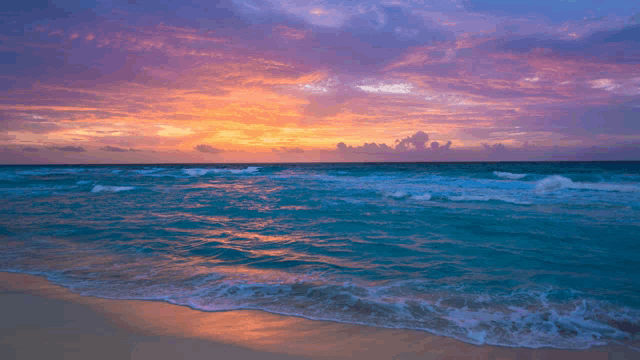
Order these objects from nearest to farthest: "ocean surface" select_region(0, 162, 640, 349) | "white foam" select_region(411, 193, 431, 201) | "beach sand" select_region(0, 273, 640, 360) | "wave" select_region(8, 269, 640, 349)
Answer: "beach sand" select_region(0, 273, 640, 360)
"wave" select_region(8, 269, 640, 349)
"ocean surface" select_region(0, 162, 640, 349)
"white foam" select_region(411, 193, 431, 201)

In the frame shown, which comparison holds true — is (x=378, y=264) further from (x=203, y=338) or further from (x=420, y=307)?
(x=203, y=338)

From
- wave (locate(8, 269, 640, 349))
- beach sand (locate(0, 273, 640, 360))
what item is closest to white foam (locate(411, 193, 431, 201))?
wave (locate(8, 269, 640, 349))

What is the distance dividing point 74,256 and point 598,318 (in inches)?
379

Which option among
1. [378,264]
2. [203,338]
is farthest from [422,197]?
[203,338]

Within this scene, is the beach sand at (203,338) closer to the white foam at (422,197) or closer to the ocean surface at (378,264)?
the ocean surface at (378,264)

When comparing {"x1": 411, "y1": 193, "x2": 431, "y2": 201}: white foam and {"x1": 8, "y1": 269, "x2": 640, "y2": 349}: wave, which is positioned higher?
{"x1": 411, "y1": 193, "x2": 431, "y2": 201}: white foam

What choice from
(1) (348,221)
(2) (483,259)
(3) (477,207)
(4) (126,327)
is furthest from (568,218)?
(4) (126,327)

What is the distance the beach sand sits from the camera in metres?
3.59

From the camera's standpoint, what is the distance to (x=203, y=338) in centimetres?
389

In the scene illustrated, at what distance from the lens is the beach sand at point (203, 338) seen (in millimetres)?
3592

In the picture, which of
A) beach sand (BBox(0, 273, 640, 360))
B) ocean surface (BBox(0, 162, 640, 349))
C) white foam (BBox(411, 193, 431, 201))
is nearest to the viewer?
beach sand (BBox(0, 273, 640, 360))

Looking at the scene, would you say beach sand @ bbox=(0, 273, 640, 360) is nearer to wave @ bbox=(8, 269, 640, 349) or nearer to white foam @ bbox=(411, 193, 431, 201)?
wave @ bbox=(8, 269, 640, 349)

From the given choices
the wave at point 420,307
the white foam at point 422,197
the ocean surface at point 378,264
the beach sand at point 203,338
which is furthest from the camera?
the white foam at point 422,197

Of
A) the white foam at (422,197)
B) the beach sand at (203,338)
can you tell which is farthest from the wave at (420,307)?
the white foam at (422,197)
